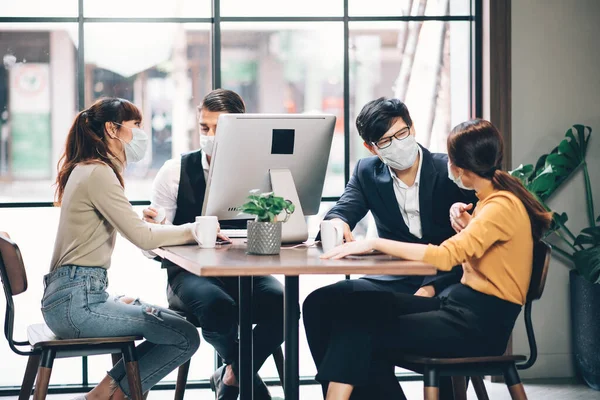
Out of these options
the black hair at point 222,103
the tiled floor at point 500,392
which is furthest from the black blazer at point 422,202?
the tiled floor at point 500,392

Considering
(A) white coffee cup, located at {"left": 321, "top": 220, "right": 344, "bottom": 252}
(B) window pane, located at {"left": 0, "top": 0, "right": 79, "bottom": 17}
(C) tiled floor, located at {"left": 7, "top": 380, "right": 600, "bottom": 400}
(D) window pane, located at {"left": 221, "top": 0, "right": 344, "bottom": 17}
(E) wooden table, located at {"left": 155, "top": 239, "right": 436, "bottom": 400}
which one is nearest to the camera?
(E) wooden table, located at {"left": 155, "top": 239, "right": 436, "bottom": 400}

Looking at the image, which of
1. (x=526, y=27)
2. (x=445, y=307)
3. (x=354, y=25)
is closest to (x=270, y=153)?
(x=445, y=307)

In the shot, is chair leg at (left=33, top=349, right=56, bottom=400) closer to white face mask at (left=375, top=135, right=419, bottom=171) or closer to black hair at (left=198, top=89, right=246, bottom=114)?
black hair at (left=198, top=89, right=246, bottom=114)

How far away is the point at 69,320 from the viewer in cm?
245

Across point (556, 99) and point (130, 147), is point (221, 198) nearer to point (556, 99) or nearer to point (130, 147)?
point (130, 147)

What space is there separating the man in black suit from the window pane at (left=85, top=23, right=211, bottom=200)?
1295 millimetres

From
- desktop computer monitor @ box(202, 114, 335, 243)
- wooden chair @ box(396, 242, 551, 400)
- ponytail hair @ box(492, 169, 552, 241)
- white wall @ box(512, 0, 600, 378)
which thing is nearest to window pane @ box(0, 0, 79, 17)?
desktop computer monitor @ box(202, 114, 335, 243)

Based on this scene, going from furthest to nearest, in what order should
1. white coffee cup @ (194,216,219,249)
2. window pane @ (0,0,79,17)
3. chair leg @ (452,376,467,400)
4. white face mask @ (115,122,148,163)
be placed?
window pane @ (0,0,79,17), white face mask @ (115,122,148,163), chair leg @ (452,376,467,400), white coffee cup @ (194,216,219,249)

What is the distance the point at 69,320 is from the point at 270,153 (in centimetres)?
82

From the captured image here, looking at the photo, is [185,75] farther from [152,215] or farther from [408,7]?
[152,215]

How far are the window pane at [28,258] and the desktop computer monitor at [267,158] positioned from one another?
153 cm

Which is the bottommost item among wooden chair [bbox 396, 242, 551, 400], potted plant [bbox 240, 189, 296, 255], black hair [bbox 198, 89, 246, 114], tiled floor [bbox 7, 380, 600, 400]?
tiled floor [bbox 7, 380, 600, 400]

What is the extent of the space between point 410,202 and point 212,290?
30.8 inches

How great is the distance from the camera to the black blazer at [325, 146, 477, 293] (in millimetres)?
2779
